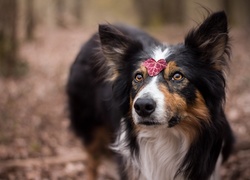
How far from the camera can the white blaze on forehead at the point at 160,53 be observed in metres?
4.43

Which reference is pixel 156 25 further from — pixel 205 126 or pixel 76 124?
pixel 205 126

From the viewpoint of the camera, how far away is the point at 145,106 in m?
3.88

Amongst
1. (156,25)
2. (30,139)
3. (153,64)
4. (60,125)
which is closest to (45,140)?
Answer: (30,139)

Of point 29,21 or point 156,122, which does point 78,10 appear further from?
point 156,122

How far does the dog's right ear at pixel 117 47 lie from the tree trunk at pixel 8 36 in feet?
20.5

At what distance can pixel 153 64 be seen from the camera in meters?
4.32

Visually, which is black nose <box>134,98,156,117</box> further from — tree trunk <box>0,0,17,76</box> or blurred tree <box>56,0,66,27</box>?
A: blurred tree <box>56,0,66,27</box>

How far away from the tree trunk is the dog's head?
21.2ft

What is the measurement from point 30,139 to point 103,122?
1944 mm

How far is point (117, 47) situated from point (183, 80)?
101 cm

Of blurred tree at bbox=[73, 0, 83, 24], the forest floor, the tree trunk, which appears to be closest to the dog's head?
the forest floor

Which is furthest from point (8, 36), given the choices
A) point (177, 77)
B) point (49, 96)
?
point (177, 77)

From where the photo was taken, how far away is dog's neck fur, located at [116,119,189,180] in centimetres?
450

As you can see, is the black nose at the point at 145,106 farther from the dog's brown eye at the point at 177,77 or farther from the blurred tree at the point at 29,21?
the blurred tree at the point at 29,21
